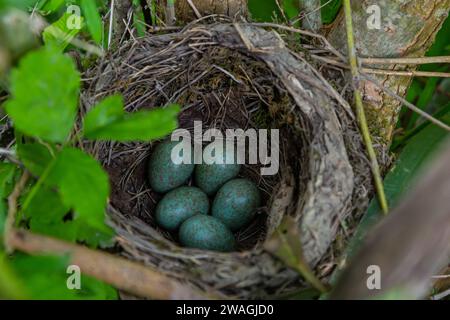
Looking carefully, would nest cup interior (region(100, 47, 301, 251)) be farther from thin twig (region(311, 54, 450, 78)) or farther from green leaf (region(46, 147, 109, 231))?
green leaf (region(46, 147, 109, 231))

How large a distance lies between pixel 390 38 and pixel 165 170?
0.69 m

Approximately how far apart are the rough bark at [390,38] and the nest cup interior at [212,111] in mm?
211

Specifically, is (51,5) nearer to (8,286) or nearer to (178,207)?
(178,207)

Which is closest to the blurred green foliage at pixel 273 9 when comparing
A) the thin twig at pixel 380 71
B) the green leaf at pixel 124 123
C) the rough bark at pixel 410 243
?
the thin twig at pixel 380 71

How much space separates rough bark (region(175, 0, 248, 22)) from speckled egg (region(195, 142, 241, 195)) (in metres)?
0.39

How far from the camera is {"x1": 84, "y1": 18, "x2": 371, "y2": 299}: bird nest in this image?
1172mm

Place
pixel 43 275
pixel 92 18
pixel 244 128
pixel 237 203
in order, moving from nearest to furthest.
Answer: pixel 43 275
pixel 92 18
pixel 237 203
pixel 244 128

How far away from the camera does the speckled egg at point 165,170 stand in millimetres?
1617

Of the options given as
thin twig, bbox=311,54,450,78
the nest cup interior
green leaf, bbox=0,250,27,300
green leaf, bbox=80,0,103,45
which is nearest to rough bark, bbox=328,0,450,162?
thin twig, bbox=311,54,450,78

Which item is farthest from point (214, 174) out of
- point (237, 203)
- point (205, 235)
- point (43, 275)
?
point (43, 275)

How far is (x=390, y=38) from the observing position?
139 centimetres

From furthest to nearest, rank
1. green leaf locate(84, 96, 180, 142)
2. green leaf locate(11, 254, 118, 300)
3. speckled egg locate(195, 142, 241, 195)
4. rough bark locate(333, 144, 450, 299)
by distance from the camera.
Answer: speckled egg locate(195, 142, 241, 195) → green leaf locate(84, 96, 180, 142) → green leaf locate(11, 254, 118, 300) → rough bark locate(333, 144, 450, 299)

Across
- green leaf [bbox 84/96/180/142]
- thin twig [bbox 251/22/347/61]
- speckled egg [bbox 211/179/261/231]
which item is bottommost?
speckled egg [bbox 211/179/261/231]

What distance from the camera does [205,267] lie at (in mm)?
1177
